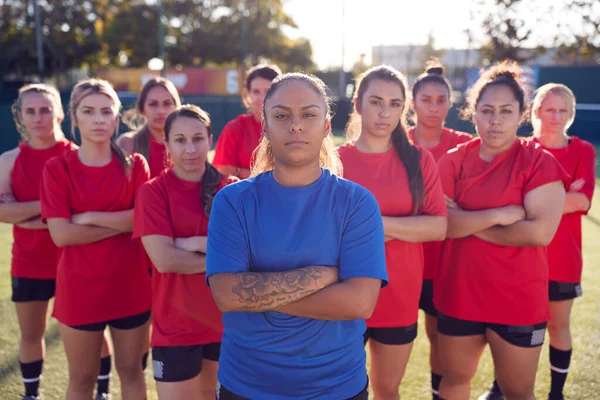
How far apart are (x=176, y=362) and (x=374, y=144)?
1.46 m

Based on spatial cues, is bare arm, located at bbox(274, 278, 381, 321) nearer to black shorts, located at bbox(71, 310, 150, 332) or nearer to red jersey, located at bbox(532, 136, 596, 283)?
black shorts, located at bbox(71, 310, 150, 332)

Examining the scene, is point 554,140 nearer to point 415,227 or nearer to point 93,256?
point 415,227

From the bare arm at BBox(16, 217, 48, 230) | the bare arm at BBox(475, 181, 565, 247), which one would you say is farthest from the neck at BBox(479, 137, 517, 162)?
the bare arm at BBox(16, 217, 48, 230)

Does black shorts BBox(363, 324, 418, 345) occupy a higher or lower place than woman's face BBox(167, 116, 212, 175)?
lower

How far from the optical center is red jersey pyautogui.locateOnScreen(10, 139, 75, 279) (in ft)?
11.4

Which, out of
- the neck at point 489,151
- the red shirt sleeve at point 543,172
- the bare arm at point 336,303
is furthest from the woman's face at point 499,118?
the bare arm at point 336,303

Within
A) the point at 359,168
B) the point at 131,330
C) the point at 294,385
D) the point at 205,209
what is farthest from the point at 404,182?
the point at 131,330

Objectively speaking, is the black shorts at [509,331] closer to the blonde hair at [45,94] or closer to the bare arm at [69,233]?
the bare arm at [69,233]

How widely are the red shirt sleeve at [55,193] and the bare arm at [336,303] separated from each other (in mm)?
1614

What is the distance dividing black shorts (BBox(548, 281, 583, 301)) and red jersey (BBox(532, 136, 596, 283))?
30mm

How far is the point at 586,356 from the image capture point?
427 centimetres

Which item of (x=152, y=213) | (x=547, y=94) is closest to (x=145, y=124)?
(x=152, y=213)

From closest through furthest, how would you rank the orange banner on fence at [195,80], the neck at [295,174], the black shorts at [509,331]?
1. the neck at [295,174]
2. the black shorts at [509,331]
3. the orange banner on fence at [195,80]

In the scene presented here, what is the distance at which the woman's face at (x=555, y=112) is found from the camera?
356cm
